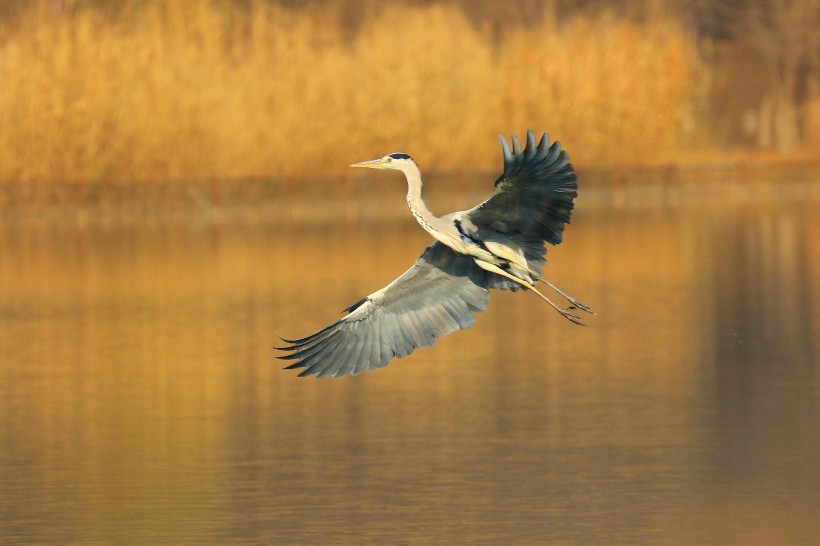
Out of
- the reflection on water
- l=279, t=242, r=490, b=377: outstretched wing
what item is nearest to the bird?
l=279, t=242, r=490, b=377: outstretched wing

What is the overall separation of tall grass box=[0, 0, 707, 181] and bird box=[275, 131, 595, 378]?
20.9m

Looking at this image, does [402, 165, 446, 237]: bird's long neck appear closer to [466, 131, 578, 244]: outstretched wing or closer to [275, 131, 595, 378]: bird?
[275, 131, 595, 378]: bird

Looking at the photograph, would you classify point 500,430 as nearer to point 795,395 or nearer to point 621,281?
point 795,395

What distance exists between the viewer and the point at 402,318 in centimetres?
856

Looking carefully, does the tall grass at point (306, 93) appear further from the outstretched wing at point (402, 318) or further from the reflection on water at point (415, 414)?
the outstretched wing at point (402, 318)

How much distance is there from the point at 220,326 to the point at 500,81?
59.1 ft

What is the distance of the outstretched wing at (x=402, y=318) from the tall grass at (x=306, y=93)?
20.9 m

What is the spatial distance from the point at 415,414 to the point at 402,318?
258 centimetres

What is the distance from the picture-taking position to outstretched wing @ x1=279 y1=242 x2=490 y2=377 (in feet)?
27.2

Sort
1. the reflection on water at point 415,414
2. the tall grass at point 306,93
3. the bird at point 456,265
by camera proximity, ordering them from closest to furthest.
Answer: the reflection on water at point 415,414 → the bird at point 456,265 → the tall grass at point 306,93

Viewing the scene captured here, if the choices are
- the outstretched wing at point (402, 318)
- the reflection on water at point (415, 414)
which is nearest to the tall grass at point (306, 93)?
the reflection on water at point (415, 414)

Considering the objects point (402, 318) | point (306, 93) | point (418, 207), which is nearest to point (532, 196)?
point (418, 207)

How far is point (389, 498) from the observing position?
8609mm

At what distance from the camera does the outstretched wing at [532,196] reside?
8.44 m
